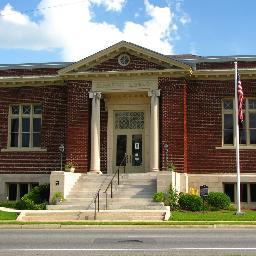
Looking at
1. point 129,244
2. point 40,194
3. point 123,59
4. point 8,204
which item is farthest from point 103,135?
point 129,244

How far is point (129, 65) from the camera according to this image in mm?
29609

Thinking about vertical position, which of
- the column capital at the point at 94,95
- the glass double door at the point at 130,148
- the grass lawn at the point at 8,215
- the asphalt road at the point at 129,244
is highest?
the column capital at the point at 94,95

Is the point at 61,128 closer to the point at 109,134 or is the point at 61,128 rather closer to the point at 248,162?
the point at 109,134

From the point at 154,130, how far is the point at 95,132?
10.6 ft

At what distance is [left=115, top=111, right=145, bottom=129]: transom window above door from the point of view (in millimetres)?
30766

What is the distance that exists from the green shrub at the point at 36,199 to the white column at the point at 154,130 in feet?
18.5

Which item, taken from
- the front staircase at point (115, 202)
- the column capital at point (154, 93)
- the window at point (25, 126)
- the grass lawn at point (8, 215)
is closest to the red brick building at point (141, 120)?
the column capital at point (154, 93)

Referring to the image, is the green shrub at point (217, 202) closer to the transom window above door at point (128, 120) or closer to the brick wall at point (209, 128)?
the brick wall at point (209, 128)

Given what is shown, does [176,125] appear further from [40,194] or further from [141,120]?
[40,194]

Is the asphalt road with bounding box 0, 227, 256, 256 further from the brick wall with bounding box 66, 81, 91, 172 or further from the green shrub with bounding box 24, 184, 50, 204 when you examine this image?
the brick wall with bounding box 66, 81, 91, 172

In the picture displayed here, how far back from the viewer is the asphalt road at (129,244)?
11.8 metres

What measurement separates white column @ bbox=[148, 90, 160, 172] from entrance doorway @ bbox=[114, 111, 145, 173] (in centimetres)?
168

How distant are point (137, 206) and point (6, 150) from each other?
10.3 metres

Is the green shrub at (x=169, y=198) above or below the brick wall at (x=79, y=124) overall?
below
